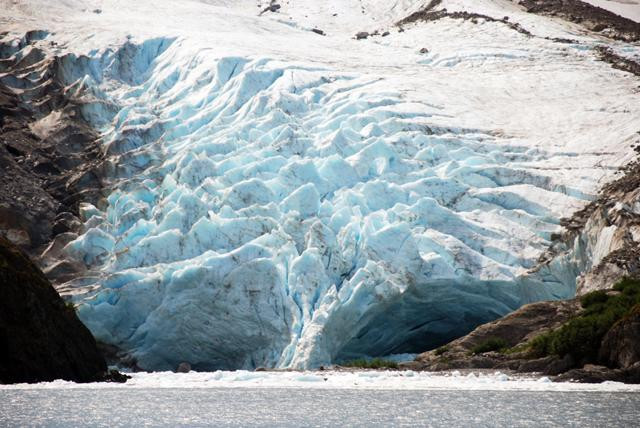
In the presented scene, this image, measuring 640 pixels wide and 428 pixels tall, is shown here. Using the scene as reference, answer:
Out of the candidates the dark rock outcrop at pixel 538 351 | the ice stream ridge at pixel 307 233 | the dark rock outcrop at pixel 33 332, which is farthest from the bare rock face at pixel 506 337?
the dark rock outcrop at pixel 33 332

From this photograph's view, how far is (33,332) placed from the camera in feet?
76.9

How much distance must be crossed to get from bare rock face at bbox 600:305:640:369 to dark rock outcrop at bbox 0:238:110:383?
13423 mm

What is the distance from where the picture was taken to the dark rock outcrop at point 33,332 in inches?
917

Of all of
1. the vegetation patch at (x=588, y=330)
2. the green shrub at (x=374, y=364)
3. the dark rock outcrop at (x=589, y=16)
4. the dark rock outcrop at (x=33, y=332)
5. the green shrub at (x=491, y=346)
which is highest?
the dark rock outcrop at (x=589, y=16)

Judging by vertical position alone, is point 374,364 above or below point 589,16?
below

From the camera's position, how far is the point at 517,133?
3709 centimetres

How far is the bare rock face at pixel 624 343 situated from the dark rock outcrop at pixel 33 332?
13.4 m

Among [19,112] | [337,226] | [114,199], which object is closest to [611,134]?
[337,226]

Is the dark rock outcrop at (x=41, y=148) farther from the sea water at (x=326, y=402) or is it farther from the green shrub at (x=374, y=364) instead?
the green shrub at (x=374, y=364)

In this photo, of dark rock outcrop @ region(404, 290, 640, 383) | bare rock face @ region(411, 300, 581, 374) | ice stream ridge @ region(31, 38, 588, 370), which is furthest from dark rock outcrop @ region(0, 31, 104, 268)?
dark rock outcrop @ region(404, 290, 640, 383)

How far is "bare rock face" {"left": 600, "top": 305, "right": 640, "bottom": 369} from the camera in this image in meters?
22.7

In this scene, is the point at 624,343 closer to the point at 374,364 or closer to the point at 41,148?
the point at 374,364

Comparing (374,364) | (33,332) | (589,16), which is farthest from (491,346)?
(589,16)

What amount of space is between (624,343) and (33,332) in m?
14.4
